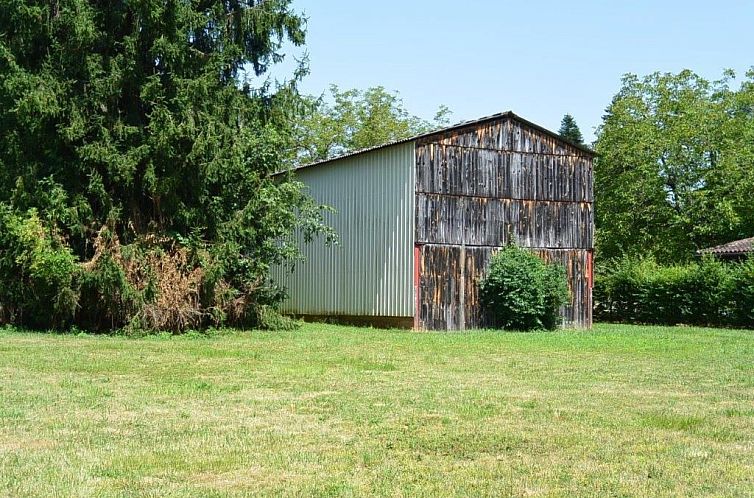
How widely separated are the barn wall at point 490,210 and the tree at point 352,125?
94.8 feet

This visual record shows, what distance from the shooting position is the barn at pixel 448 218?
27.0 meters

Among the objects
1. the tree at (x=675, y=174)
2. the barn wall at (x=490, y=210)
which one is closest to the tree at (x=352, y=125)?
the tree at (x=675, y=174)

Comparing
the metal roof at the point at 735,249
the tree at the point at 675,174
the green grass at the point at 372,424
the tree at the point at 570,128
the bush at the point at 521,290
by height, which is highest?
the tree at the point at 570,128

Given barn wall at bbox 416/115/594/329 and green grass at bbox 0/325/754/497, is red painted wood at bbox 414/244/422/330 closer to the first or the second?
barn wall at bbox 416/115/594/329

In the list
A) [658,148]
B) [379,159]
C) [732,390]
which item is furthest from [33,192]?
[658,148]

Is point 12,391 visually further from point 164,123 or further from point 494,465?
point 164,123

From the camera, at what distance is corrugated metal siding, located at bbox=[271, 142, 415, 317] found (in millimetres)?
27203

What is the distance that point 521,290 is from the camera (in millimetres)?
27172

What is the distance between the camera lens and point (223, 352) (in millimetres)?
18281

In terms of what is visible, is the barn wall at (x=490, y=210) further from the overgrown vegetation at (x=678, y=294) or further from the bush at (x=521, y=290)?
the overgrown vegetation at (x=678, y=294)

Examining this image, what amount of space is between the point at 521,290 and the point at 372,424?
18079 mm

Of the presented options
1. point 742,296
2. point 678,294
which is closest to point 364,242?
point 678,294

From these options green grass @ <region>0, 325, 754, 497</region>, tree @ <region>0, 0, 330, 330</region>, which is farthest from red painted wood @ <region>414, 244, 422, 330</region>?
green grass @ <region>0, 325, 754, 497</region>

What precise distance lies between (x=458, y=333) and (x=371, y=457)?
59.5 feet
